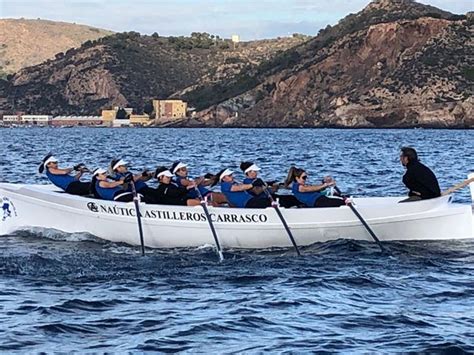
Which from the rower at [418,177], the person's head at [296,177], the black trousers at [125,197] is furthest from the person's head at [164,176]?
the rower at [418,177]

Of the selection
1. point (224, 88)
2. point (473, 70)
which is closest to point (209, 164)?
point (473, 70)

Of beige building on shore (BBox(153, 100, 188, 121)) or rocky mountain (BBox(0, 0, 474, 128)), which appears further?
beige building on shore (BBox(153, 100, 188, 121))

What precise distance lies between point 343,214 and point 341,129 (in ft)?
396

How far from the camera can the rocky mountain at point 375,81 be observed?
445ft

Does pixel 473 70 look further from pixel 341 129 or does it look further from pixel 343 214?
pixel 343 214

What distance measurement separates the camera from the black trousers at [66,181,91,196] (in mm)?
19625

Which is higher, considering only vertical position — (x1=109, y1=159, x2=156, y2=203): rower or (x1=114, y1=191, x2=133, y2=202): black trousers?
(x1=109, y1=159, x2=156, y2=203): rower

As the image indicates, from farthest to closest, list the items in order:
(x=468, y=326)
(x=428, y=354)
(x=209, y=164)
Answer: (x=209, y=164), (x=468, y=326), (x=428, y=354)

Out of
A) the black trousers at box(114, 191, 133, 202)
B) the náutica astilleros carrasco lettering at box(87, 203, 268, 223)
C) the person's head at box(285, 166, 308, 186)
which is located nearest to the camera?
the náutica astilleros carrasco lettering at box(87, 203, 268, 223)

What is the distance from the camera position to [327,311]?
1259 centimetres

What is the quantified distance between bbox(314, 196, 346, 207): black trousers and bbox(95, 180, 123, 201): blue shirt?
150 inches

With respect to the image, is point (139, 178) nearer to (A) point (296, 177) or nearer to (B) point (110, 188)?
(B) point (110, 188)

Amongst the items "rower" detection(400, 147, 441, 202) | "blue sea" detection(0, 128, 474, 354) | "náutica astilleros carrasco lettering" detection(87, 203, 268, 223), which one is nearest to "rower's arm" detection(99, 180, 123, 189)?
"náutica astilleros carrasco lettering" detection(87, 203, 268, 223)

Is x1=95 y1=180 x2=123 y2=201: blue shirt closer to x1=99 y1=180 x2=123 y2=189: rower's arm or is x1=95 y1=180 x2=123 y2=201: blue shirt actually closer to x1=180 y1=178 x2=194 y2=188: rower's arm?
x1=99 y1=180 x2=123 y2=189: rower's arm
